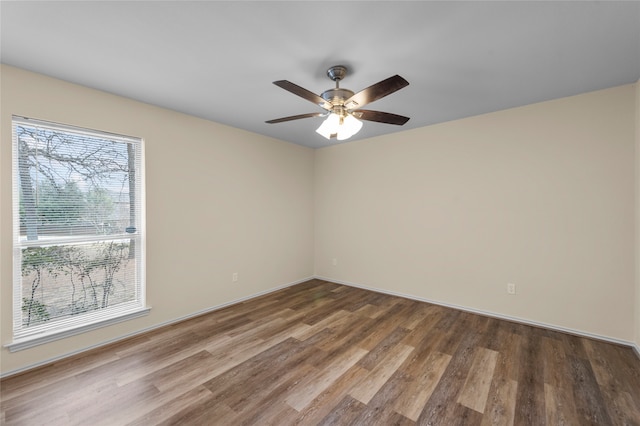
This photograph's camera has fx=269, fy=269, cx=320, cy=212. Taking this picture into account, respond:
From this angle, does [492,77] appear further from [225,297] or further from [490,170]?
[225,297]

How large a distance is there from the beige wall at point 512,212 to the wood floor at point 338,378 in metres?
0.44

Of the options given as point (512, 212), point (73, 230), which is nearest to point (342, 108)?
point (512, 212)

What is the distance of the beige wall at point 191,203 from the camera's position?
2250 mm

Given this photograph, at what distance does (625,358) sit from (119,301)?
485 centimetres

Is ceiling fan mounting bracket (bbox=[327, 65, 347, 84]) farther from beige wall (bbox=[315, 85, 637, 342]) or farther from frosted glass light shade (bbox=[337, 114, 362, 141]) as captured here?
beige wall (bbox=[315, 85, 637, 342])

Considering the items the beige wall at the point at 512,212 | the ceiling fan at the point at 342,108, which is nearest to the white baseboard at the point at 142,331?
the beige wall at the point at 512,212

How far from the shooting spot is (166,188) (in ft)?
10.2

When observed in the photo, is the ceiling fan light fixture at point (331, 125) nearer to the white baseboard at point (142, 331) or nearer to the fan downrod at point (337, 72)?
the fan downrod at point (337, 72)

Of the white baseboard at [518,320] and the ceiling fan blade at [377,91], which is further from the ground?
the ceiling fan blade at [377,91]

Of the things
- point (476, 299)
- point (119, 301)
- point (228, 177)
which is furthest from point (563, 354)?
point (119, 301)

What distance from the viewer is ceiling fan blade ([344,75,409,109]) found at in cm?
169

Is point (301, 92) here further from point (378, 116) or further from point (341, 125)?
point (378, 116)

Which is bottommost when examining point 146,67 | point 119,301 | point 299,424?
point 299,424

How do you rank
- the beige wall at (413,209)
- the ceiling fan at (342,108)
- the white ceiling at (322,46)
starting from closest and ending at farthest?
1. the white ceiling at (322,46)
2. the ceiling fan at (342,108)
3. the beige wall at (413,209)
